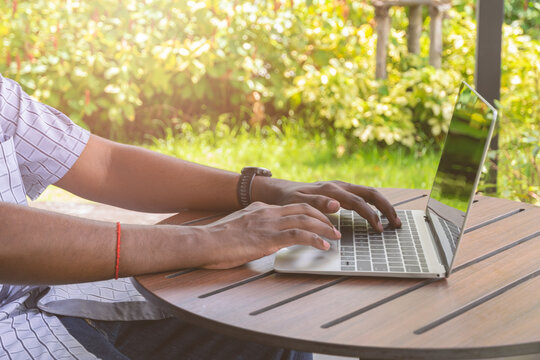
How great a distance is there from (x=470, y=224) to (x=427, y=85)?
306 cm

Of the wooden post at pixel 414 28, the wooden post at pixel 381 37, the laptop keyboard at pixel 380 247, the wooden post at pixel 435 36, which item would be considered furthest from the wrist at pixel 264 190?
the wooden post at pixel 414 28

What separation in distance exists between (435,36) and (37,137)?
3601 mm

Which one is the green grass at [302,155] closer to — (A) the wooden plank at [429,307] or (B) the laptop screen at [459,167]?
(B) the laptop screen at [459,167]

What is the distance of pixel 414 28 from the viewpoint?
4.76 metres

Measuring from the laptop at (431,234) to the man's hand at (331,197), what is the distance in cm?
4

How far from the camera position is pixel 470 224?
4.96ft

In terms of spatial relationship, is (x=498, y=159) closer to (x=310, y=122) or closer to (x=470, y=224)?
(x=310, y=122)

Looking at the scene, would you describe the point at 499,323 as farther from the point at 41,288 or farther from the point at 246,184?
the point at 41,288

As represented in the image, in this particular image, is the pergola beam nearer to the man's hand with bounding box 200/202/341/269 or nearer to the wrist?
the wrist

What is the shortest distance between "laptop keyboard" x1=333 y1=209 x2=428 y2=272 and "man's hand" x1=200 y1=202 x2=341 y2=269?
6 cm

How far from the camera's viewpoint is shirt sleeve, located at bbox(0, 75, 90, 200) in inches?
58.8

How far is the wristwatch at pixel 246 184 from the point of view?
1574mm

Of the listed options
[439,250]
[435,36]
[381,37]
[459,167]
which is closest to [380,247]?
[439,250]

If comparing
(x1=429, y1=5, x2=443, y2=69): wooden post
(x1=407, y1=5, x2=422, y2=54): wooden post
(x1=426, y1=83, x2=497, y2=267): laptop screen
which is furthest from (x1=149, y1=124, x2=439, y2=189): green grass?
(x1=426, y1=83, x2=497, y2=267): laptop screen
